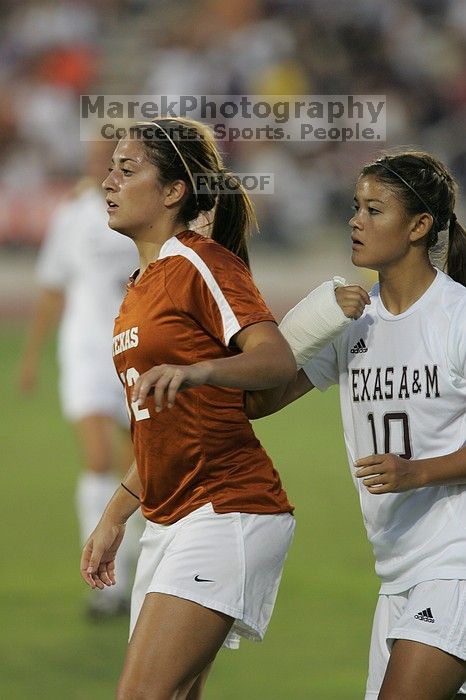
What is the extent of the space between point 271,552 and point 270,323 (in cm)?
59

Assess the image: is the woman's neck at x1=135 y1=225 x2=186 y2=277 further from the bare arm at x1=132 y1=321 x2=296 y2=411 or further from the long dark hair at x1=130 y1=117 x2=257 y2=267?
the bare arm at x1=132 y1=321 x2=296 y2=411

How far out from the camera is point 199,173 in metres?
3.31

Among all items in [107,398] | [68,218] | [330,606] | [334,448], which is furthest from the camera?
[334,448]

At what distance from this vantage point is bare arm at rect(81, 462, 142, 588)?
11.1ft

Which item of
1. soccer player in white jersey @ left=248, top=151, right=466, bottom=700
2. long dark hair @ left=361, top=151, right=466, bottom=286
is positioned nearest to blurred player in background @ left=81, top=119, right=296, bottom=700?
soccer player in white jersey @ left=248, top=151, right=466, bottom=700

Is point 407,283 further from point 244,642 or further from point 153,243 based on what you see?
point 244,642

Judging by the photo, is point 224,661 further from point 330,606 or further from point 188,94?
point 188,94

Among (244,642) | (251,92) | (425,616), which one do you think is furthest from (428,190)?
(251,92)

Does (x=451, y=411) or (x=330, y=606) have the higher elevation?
(x=451, y=411)

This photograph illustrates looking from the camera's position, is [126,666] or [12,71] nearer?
[126,666]

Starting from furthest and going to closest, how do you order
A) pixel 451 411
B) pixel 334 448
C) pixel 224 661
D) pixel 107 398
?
pixel 334 448
pixel 107 398
pixel 224 661
pixel 451 411

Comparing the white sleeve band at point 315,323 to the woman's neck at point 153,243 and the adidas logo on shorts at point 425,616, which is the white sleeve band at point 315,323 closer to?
the woman's neck at point 153,243

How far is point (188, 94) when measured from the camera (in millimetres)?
17453

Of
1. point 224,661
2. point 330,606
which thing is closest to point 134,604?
point 224,661
